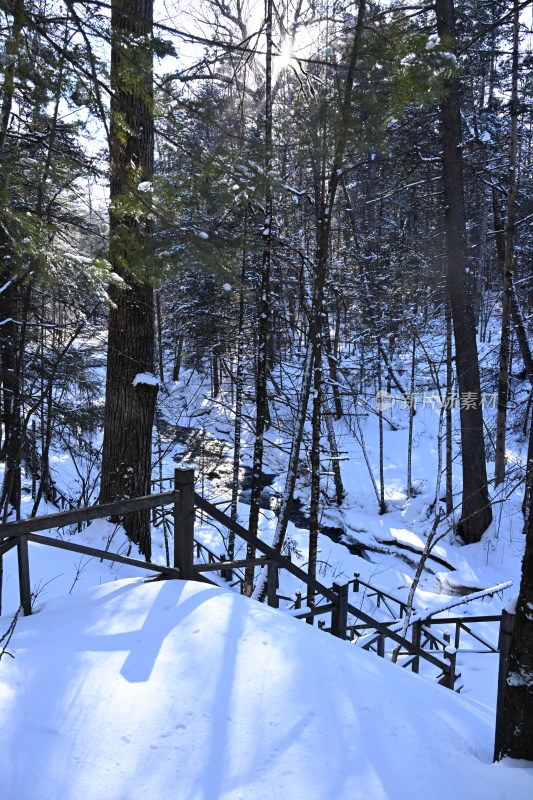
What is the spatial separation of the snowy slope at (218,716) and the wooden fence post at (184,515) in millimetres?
504

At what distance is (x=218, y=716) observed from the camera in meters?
2.74

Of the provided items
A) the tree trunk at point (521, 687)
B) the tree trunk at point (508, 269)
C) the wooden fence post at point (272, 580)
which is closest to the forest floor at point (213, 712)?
the tree trunk at point (521, 687)

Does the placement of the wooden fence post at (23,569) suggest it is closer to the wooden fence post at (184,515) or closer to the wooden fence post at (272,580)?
the wooden fence post at (184,515)

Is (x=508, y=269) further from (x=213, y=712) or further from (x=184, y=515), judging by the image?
(x=213, y=712)

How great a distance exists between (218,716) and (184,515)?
161cm

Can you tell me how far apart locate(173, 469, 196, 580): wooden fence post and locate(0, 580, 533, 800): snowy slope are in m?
0.50

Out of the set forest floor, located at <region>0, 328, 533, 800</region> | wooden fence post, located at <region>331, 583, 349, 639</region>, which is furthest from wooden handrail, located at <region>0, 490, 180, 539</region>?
wooden fence post, located at <region>331, 583, 349, 639</region>

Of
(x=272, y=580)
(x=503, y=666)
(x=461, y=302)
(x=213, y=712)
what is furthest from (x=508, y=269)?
(x=213, y=712)

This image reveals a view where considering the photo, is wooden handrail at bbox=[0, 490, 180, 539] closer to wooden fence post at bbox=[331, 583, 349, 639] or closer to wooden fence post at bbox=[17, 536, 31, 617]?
wooden fence post at bbox=[17, 536, 31, 617]

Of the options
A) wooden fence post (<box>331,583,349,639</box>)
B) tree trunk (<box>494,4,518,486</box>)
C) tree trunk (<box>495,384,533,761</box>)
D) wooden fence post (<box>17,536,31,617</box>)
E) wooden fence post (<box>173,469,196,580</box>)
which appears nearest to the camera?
tree trunk (<box>495,384,533,761</box>)

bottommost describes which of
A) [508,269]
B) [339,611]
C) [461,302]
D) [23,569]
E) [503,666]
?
[339,611]

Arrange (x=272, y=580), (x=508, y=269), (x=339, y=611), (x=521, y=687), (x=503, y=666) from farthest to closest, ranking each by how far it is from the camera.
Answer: (x=508, y=269)
(x=339, y=611)
(x=272, y=580)
(x=503, y=666)
(x=521, y=687)

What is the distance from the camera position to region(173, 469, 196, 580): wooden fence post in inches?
162

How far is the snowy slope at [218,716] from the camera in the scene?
2352 millimetres
